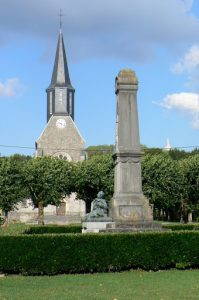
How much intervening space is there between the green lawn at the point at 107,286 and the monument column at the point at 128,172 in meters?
4.28

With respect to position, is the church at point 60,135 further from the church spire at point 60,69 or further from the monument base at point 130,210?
the monument base at point 130,210

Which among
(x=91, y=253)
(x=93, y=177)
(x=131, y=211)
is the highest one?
(x=93, y=177)

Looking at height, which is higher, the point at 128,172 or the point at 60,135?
the point at 60,135

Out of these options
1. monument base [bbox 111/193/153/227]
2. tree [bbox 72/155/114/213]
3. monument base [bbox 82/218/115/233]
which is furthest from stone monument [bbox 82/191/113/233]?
tree [bbox 72/155/114/213]

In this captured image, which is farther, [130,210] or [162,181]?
[162,181]

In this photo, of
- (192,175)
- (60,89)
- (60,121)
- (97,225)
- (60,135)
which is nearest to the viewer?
(97,225)

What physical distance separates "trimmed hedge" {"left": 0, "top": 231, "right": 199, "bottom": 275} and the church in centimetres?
5088

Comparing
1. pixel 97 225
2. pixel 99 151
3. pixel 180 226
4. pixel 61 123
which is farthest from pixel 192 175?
pixel 99 151

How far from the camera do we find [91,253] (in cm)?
1375

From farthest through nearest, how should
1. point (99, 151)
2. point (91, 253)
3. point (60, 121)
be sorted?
point (99, 151) < point (60, 121) < point (91, 253)

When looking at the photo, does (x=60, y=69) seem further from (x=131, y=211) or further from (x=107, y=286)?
(x=107, y=286)

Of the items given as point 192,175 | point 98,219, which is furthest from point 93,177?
point 98,219

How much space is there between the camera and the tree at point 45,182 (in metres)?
44.8

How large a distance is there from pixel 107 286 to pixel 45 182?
3420 centimetres
